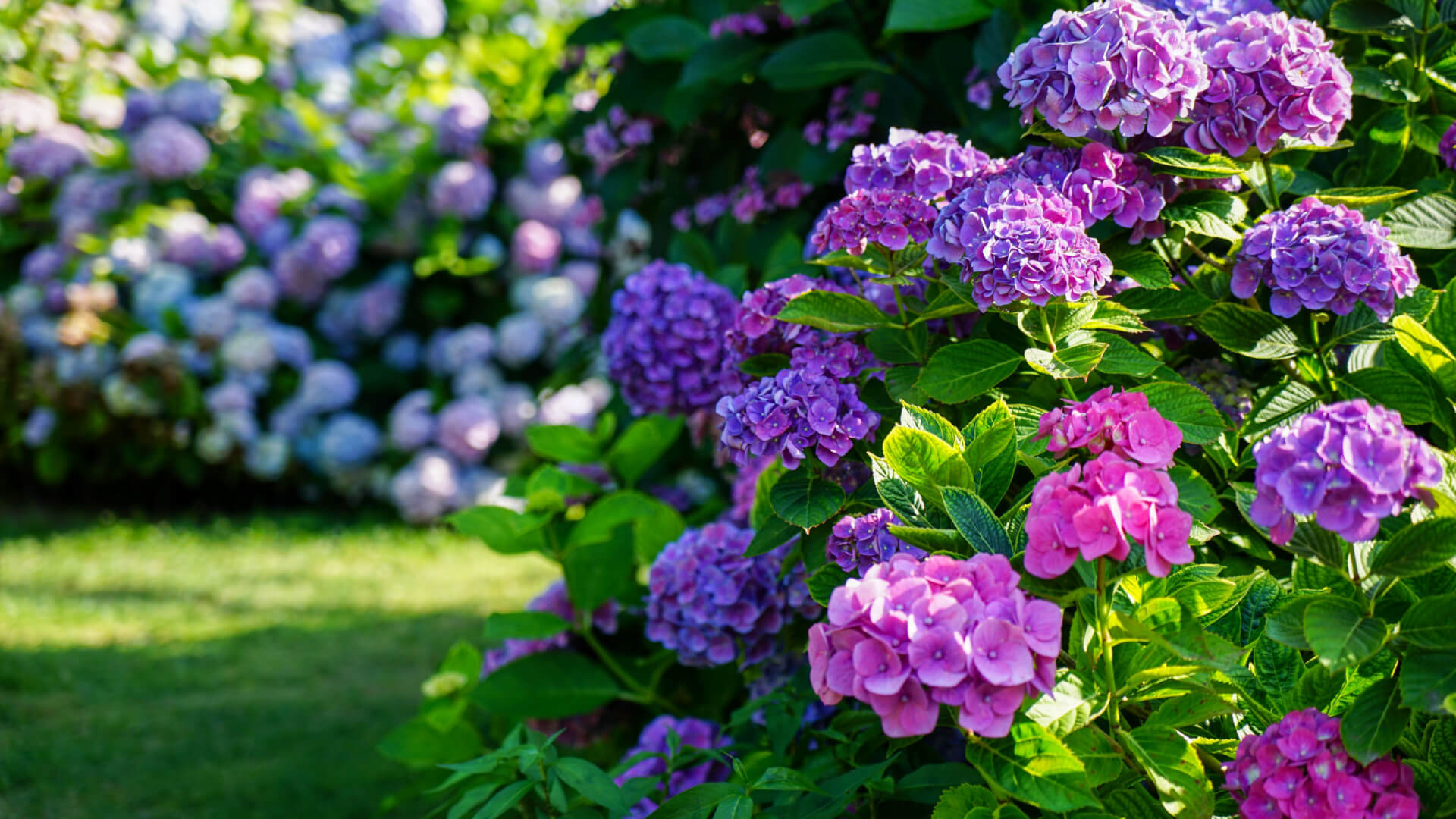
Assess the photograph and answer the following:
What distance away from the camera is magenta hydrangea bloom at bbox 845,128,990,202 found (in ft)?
4.15

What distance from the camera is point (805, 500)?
1.25 m

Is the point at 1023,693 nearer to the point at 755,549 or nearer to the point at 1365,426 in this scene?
the point at 1365,426

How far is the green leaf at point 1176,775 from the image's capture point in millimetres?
980

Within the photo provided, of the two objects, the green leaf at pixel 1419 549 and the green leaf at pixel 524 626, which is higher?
the green leaf at pixel 1419 549

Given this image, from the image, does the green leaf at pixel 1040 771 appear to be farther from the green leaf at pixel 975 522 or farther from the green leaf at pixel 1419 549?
the green leaf at pixel 1419 549

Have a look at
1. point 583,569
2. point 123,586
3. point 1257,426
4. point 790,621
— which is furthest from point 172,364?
point 1257,426

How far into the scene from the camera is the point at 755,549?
53.2 inches

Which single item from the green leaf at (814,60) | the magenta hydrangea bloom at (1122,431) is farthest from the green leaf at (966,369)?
the green leaf at (814,60)

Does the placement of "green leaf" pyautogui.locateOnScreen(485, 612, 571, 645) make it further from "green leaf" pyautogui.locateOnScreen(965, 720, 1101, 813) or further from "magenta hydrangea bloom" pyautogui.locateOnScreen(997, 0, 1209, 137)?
"magenta hydrangea bloom" pyautogui.locateOnScreen(997, 0, 1209, 137)

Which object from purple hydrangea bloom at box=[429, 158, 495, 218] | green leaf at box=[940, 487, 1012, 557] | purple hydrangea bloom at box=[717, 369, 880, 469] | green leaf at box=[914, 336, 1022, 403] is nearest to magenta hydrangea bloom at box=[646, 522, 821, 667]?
purple hydrangea bloom at box=[717, 369, 880, 469]

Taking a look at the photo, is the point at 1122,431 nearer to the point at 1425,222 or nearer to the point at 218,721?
the point at 1425,222

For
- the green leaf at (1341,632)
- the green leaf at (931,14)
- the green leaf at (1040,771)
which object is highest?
the green leaf at (931,14)

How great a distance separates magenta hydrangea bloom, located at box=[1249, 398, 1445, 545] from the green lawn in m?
1.95

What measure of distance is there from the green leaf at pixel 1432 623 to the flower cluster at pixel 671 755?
2.91ft
